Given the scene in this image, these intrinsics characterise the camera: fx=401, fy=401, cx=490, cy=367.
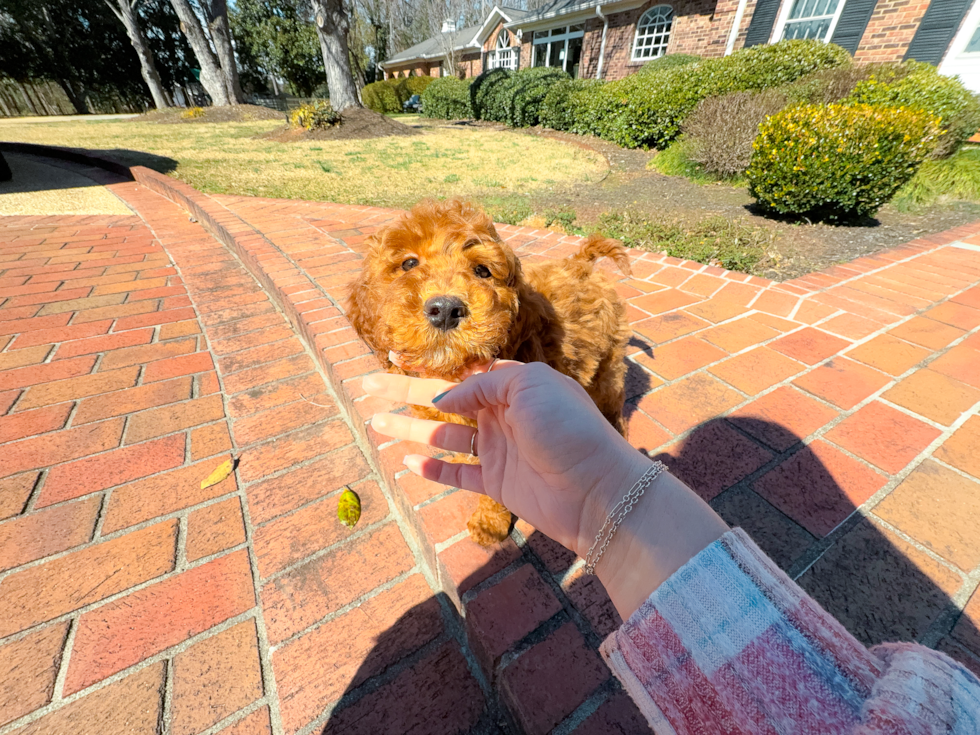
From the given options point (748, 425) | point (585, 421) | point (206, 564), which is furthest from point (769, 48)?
point (206, 564)

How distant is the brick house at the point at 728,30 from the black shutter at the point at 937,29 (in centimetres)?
2

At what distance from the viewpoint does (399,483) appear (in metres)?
1.89

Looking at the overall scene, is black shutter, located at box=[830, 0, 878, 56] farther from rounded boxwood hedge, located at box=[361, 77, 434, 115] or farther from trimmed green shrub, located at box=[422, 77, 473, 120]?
rounded boxwood hedge, located at box=[361, 77, 434, 115]

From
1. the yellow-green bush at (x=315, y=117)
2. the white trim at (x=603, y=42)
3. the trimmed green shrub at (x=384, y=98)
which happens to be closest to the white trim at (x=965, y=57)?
the white trim at (x=603, y=42)

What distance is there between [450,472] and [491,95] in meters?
23.4

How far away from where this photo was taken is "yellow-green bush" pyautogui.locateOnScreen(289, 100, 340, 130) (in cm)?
1422

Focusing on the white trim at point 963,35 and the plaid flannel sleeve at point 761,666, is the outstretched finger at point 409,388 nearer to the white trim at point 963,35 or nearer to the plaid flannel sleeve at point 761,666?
the plaid flannel sleeve at point 761,666

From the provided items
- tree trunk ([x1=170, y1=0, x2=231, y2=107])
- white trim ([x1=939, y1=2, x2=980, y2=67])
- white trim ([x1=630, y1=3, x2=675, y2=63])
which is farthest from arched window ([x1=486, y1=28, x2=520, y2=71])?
white trim ([x1=939, y1=2, x2=980, y2=67])

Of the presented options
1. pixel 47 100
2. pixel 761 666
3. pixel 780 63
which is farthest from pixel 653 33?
pixel 47 100

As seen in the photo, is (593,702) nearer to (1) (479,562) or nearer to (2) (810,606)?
(1) (479,562)

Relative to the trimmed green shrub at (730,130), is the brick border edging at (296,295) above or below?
below

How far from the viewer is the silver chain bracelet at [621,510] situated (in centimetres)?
111

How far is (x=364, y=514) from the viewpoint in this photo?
199cm

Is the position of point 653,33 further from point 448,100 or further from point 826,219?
point 826,219
